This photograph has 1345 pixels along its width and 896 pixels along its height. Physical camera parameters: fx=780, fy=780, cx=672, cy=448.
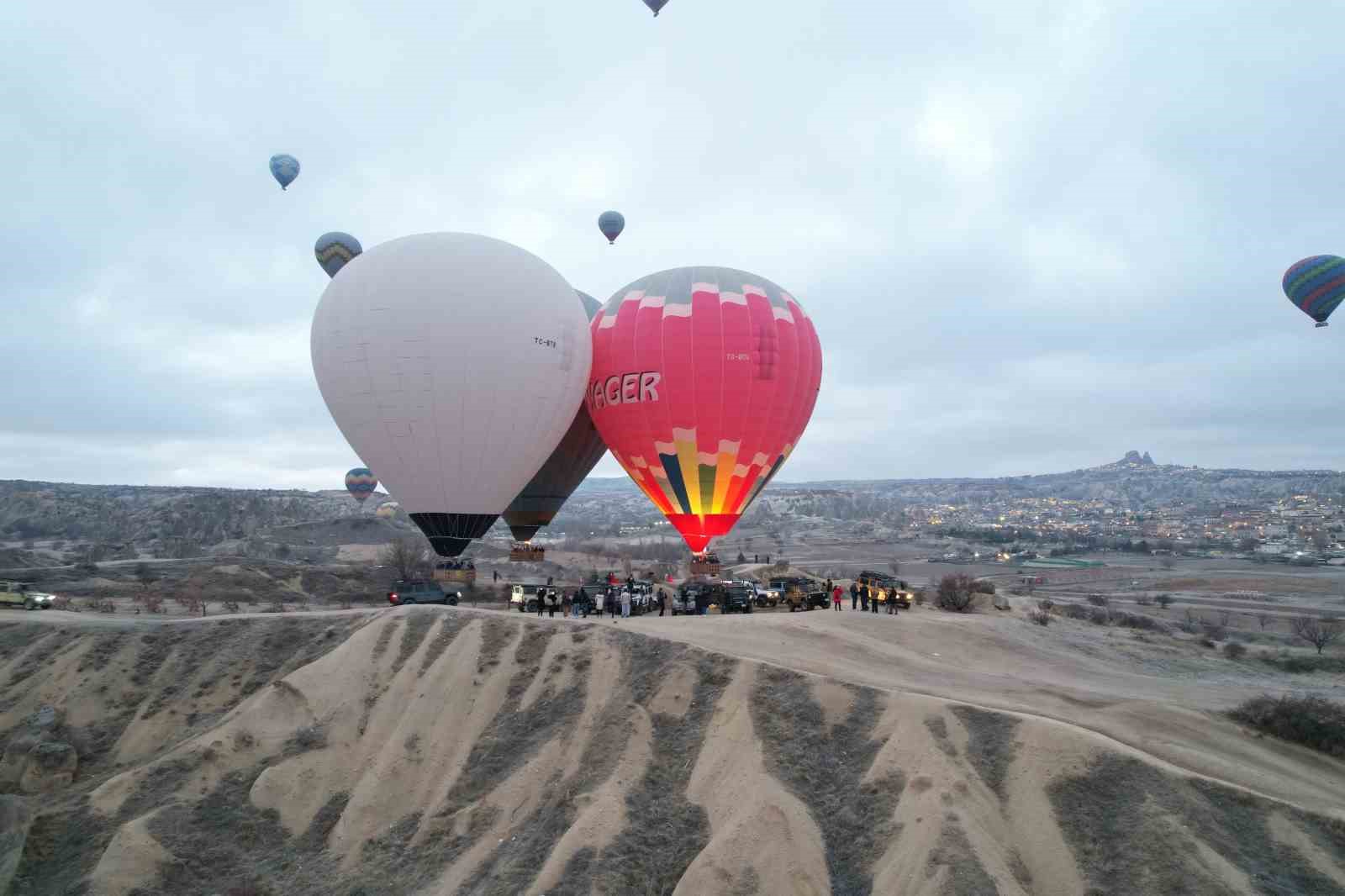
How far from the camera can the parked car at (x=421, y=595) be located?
2809cm

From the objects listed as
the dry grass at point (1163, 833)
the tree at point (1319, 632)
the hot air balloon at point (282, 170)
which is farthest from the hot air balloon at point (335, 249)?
the tree at point (1319, 632)

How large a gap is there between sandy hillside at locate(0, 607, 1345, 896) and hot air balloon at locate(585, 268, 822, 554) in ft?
29.4

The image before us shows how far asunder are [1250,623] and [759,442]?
3394cm

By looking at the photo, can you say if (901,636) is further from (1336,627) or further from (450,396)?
(1336,627)

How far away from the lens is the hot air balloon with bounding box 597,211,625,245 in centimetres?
4925

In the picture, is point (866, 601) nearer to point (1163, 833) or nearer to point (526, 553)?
point (1163, 833)

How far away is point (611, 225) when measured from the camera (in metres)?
49.2

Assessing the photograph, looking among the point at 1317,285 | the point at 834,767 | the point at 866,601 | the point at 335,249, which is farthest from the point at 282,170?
the point at 1317,285

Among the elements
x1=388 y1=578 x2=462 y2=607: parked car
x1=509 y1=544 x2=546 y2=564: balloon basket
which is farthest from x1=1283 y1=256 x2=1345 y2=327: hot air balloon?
x1=388 y1=578 x2=462 y2=607: parked car

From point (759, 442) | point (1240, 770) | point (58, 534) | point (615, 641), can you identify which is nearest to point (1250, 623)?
point (759, 442)

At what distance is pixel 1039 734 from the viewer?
14.3 meters

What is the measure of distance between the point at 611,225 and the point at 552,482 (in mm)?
19906

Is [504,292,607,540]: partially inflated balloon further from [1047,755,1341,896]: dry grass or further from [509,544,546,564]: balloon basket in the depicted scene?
[1047,755,1341,896]: dry grass

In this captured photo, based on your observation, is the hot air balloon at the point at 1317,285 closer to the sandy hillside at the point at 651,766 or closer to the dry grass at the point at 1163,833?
the sandy hillside at the point at 651,766
